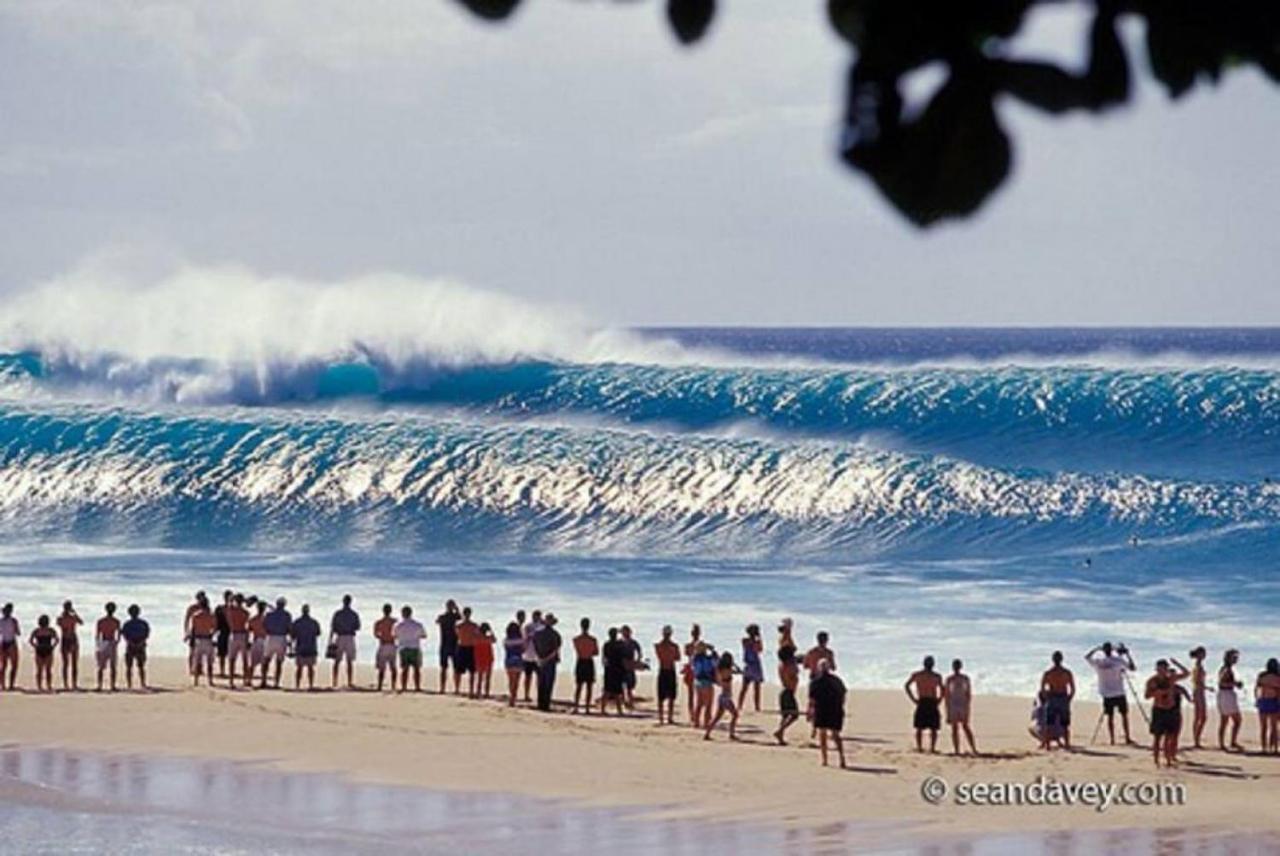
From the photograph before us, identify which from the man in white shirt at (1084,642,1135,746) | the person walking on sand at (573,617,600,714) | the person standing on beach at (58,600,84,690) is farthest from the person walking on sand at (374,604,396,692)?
the man in white shirt at (1084,642,1135,746)

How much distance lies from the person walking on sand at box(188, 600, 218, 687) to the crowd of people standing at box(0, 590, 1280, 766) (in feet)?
0.04

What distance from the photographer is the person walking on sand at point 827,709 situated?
590 inches

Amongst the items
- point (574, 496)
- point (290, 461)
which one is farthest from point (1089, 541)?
point (290, 461)

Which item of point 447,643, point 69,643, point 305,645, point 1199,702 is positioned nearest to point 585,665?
point 447,643

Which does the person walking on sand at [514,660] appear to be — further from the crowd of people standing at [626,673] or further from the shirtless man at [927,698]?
the shirtless man at [927,698]

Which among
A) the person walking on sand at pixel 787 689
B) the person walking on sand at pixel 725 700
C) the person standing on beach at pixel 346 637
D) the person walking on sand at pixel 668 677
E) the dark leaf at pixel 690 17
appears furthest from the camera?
the person standing on beach at pixel 346 637

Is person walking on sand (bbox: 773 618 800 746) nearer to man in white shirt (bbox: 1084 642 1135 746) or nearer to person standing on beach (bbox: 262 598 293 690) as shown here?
man in white shirt (bbox: 1084 642 1135 746)

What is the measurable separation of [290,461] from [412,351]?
37.6ft

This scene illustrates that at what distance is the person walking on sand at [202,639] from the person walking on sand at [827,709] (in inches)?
240

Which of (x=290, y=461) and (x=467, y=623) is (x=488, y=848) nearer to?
(x=467, y=623)

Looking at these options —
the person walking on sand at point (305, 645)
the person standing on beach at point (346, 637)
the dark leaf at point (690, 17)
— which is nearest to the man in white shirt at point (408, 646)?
the person standing on beach at point (346, 637)

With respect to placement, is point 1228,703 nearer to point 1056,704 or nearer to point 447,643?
point 1056,704

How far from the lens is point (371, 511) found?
3866cm

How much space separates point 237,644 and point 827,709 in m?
6.54
